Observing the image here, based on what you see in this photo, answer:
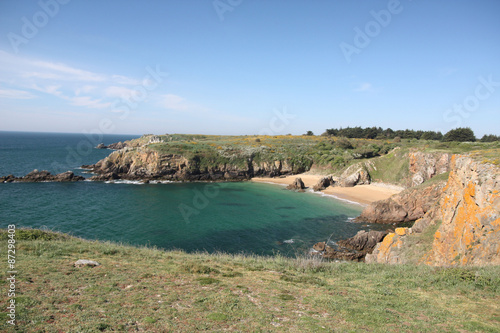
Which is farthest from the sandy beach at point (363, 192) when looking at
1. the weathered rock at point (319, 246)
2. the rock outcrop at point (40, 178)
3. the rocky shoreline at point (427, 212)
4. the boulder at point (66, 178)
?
the rock outcrop at point (40, 178)

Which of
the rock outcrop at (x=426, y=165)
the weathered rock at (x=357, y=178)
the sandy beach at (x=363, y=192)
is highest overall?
the rock outcrop at (x=426, y=165)

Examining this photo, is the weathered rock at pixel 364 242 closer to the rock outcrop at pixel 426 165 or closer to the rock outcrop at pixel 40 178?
the rock outcrop at pixel 426 165

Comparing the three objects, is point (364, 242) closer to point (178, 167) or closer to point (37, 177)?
point (178, 167)

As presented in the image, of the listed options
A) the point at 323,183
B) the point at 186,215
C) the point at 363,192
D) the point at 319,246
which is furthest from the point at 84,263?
the point at 323,183

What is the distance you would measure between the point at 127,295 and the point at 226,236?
18.0m

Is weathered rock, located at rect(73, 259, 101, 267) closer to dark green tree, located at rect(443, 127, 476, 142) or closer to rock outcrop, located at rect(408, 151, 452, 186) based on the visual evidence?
rock outcrop, located at rect(408, 151, 452, 186)

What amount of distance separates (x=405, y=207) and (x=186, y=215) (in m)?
27.1

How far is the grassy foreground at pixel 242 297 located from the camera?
6.48 meters

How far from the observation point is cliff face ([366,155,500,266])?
470 inches

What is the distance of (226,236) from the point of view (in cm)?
2569

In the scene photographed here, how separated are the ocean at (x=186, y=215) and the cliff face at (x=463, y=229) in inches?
342

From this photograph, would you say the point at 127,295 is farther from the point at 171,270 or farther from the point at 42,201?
the point at 42,201

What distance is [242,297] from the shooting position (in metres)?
8.41

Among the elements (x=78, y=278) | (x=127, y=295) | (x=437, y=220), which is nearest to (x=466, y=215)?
(x=437, y=220)
